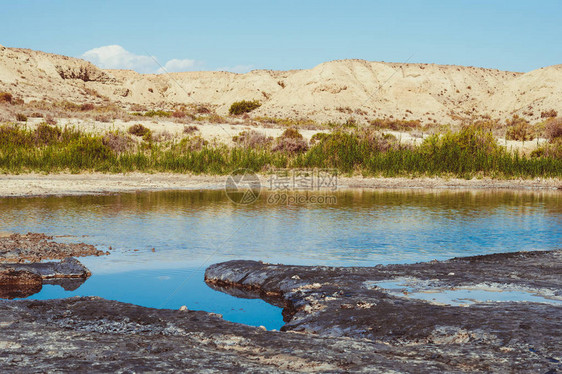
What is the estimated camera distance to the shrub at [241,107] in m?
80.1

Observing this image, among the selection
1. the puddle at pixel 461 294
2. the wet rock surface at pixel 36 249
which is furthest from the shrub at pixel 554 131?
the puddle at pixel 461 294

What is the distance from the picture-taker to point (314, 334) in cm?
550

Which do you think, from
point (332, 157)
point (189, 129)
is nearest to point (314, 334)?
point (332, 157)

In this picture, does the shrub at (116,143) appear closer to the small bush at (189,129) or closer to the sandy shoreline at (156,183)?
the sandy shoreline at (156,183)

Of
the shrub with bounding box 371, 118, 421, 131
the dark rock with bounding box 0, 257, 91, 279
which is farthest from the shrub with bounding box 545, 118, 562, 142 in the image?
the dark rock with bounding box 0, 257, 91, 279

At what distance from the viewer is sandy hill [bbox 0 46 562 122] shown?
81.9m

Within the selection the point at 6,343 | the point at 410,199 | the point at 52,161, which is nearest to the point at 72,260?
the point at 6,343

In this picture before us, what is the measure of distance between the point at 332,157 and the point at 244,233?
15066 millimetres

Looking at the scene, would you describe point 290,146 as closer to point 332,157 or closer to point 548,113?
point 332,157

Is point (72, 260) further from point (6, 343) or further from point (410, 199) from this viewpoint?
point (410, 199)

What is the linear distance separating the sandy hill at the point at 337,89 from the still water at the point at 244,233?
5407 centimetres

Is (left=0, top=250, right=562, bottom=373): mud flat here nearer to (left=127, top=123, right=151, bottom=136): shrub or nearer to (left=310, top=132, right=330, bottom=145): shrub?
(left=310, top=132, right=330, bottom=145): shrub

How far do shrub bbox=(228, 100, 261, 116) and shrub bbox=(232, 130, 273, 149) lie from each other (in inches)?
1768

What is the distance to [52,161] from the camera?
24.8 meters
